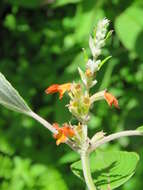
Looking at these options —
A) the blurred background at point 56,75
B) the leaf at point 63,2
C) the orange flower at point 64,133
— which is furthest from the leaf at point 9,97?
the leaf at point 63,2

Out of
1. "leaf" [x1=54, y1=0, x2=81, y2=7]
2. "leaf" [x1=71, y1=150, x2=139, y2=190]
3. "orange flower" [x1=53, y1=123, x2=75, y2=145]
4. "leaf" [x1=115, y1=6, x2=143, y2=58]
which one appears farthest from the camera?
"leaf" [x1=54, y1=0, x2=81, y2=7]

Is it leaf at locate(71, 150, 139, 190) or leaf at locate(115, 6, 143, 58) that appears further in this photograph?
leaf at locate(115, 6, 143, 58)

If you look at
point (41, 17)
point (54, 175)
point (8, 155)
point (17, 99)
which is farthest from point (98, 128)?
point (17, 99)

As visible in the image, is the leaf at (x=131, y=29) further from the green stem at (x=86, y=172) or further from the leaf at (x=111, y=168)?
the green stem at (x=86, y=172)

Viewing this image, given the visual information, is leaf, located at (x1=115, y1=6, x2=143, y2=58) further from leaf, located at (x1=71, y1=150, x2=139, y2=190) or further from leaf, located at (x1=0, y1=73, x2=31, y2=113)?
leaf, located at (x1=0, y1=73, x2=31, y2=113)

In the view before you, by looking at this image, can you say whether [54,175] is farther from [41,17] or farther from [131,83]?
[41,17]

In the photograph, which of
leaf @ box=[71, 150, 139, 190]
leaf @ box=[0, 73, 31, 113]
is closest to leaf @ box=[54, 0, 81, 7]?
leaf @ box=[71, 150, 139, 190]
